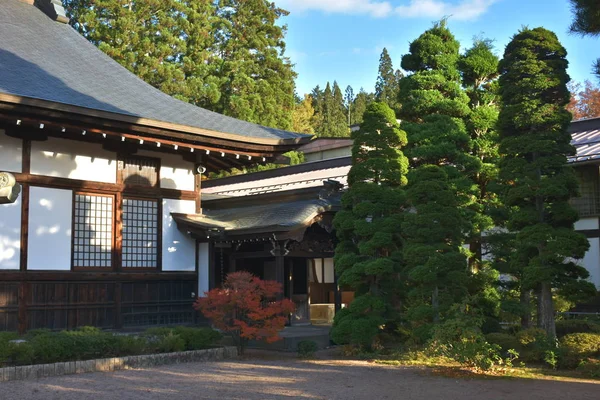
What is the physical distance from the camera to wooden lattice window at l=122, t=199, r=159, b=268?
15.8 m

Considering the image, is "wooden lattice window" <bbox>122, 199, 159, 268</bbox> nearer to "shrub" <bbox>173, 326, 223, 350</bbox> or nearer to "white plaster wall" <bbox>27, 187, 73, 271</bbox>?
"white plaster wall" <bbox>27, 187, 73, 271</bbox>

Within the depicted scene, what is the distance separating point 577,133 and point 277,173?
42.2 ft

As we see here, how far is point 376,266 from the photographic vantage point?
13547 mm

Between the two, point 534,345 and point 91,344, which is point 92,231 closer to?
point 91,344

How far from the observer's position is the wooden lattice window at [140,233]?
1575 cm

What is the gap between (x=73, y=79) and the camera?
15.8 metres

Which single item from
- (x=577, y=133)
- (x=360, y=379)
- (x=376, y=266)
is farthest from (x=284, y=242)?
(x=577, y=133)

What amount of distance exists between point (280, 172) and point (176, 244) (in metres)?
13.6

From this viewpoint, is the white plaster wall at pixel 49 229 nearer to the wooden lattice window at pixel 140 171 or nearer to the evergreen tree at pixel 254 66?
the wooden lattice window at pixel 140 171

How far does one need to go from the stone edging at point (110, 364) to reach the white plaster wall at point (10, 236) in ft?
12.7

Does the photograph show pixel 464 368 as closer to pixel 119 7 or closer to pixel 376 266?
pixel 376 266

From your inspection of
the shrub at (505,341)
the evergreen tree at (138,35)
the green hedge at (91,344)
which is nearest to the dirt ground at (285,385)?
the green hedge at (91,344)

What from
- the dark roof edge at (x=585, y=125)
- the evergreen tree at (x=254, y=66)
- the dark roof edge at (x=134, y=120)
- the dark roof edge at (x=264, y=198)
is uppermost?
the evergreen tree at (x=254, y=66)

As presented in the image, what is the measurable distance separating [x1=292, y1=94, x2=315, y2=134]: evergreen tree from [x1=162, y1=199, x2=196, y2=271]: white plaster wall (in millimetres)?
28559
